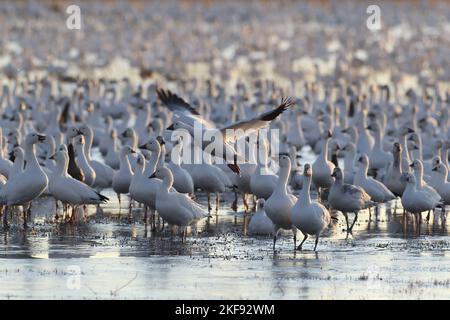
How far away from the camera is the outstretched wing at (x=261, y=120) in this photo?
14.8 meters

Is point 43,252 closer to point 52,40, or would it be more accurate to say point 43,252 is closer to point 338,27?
point 52,40

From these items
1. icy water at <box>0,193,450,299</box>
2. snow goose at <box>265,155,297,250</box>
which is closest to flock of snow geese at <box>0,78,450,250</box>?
snow goose at <box>265,155,297,250</box>

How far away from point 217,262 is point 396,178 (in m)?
4.73

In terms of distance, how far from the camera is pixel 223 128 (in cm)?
1609

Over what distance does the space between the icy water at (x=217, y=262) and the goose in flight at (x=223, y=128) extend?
3.31ft

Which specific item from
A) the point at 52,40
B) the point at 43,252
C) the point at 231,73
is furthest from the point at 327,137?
the point at 52,40

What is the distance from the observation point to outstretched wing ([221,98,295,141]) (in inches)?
582

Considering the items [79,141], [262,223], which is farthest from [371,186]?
[79,141]

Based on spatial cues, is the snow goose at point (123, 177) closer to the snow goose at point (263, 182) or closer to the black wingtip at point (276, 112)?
the snow goose at point (263, 182)

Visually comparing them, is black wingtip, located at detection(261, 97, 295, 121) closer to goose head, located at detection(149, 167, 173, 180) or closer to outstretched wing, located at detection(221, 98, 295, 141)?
outstretched wing, located at detection(221, 98, 295, 141)

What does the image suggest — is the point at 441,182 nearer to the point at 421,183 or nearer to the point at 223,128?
the point at 421,183

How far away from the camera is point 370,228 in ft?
50.5

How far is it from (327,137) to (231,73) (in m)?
20.1

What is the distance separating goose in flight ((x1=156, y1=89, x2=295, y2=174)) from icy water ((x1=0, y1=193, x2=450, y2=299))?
1.01m
